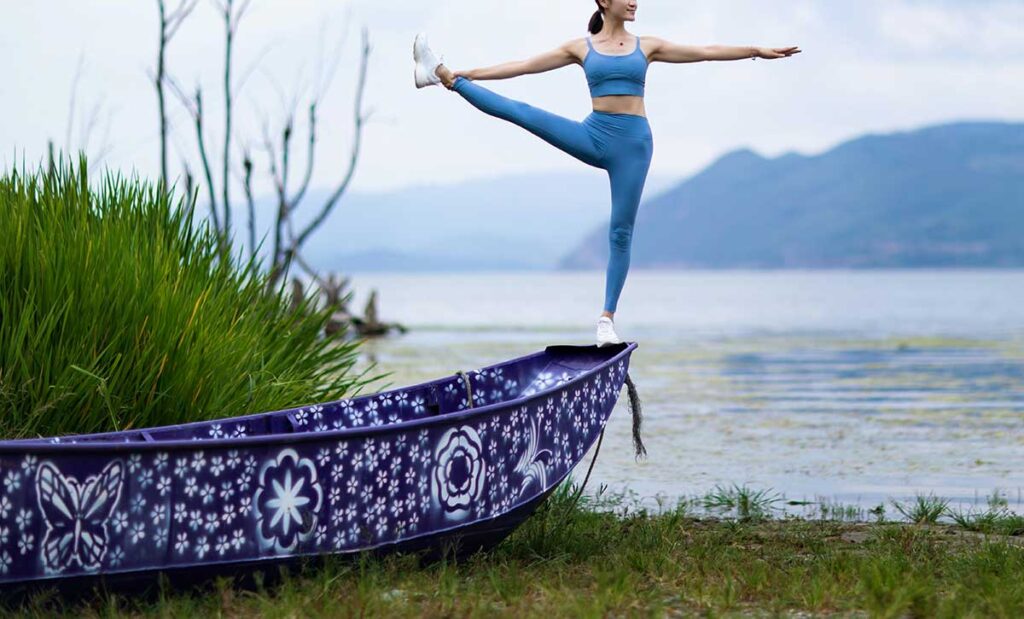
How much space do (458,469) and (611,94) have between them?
219cm

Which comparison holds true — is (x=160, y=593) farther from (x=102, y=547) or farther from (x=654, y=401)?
(x=654, y=401)

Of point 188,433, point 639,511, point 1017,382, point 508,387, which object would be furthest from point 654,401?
point 188,433

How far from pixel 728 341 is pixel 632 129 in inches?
1148

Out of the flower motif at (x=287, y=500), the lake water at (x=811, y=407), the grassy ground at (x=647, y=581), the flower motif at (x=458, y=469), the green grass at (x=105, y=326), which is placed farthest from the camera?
the lake water at (x=811, y=407)

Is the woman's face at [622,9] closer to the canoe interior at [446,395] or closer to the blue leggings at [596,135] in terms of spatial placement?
the blue leggings at [596,135]

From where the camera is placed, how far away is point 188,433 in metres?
6.75

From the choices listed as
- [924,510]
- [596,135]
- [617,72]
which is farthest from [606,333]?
[924,510]

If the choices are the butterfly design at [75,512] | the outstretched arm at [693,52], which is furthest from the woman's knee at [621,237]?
the butterfly design at [75,512]

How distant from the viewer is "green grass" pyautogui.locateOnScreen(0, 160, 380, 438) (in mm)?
7133

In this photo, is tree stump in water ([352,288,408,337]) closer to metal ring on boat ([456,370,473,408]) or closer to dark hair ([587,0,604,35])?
metal ring on boat ([456,370,473,408])

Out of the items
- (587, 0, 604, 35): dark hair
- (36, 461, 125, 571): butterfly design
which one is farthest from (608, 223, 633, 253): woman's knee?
(36, 461, 125, 571): butterfly design

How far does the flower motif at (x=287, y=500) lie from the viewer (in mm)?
6027

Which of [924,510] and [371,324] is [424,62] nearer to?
[924,510]

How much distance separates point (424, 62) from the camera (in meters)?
7.46
